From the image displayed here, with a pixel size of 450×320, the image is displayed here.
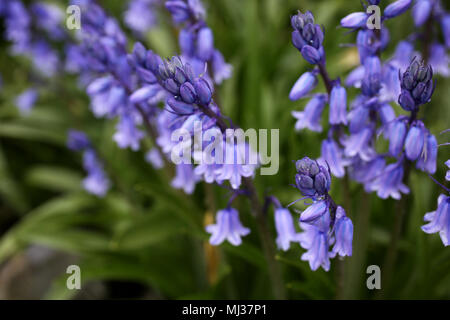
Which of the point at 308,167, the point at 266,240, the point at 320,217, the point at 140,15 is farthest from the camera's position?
the point at 140,15

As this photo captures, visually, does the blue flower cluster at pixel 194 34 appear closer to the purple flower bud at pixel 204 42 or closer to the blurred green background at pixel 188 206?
the purple flower bud at pixel 204 42

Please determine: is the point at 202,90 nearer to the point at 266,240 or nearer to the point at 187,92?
the point at 187,92

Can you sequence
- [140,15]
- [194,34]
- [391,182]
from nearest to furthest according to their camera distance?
[391,182] → [194,34] → [140,15]

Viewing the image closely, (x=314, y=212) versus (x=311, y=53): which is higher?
(x=311, y=53)

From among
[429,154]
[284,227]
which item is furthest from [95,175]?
[429,154]

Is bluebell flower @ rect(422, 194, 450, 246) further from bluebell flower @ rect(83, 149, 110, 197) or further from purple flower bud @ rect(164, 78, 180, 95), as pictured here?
bluebell flower @ rect(83, 149, 110, 197)

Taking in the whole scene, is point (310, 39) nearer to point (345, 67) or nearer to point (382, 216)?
point (382, 216)
